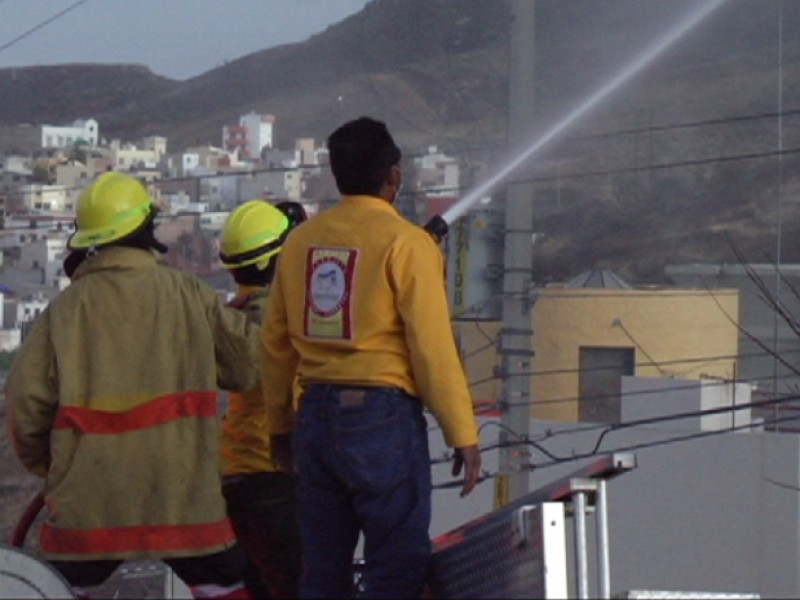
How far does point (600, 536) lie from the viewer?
3.79 m

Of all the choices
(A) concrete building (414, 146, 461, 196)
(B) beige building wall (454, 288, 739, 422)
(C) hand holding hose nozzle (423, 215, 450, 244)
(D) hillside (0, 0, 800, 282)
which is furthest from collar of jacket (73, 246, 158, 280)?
(B) beige building wall (454, 288, 739, 422)

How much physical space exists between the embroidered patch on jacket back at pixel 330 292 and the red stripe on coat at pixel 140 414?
0.45 meters

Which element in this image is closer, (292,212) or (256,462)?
(256,462)

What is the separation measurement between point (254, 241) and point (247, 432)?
595 millimetres

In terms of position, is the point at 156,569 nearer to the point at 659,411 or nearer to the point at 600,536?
the point at 600,536

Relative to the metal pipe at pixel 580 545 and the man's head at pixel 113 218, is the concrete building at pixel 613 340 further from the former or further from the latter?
the metal pipe at pixel 580 545

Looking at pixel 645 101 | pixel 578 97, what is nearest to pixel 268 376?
pixel 578 97

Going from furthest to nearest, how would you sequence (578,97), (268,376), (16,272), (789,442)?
(578,97) < (789,442) < (16,272) < (268,376)

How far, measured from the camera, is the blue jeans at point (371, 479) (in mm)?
4207

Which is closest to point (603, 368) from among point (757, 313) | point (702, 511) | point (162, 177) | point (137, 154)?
point (757, 313)

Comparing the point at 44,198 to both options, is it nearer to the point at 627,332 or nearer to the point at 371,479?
the point at 627,332

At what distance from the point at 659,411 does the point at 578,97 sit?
4.69 meters

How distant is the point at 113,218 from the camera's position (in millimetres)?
4703

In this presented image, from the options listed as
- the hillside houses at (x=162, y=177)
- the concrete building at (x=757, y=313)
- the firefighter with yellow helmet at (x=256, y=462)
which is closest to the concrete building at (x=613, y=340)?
the concrete building at (x=757, y=313)
